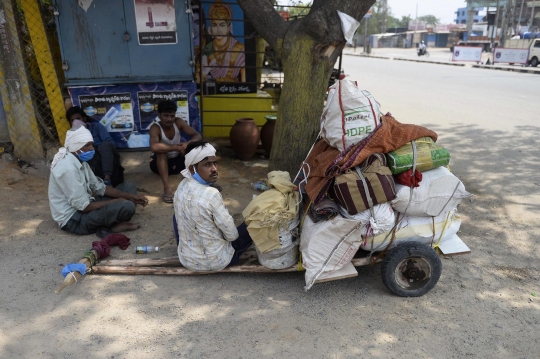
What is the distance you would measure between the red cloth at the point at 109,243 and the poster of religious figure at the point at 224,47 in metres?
4.04

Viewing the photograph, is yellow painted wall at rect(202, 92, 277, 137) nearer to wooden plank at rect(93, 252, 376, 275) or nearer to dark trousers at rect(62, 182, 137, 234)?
dark trousers at rect(62, 182, 137, 234)

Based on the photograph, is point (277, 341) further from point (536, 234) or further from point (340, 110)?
point (536, 234)

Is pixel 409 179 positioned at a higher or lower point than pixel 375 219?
higher

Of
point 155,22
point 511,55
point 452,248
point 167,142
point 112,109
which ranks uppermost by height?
point 155,22

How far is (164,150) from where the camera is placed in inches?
205

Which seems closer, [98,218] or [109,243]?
[109,243]

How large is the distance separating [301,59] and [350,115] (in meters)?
1.32

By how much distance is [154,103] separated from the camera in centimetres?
603

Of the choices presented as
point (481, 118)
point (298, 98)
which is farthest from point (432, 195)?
point (481, 118)

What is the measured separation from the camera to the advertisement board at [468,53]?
28.6 meters

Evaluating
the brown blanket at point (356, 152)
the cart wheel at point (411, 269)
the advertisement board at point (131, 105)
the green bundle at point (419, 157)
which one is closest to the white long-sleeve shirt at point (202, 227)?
the brown blanket at point (356, 152)

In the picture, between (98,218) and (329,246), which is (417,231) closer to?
(329,246)

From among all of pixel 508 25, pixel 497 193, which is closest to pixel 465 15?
pixel 508 25

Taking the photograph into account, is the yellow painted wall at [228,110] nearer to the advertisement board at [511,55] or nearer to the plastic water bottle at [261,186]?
the plastic water bottle at [261,186]
